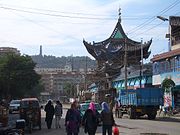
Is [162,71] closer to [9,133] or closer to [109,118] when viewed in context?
[109,118]

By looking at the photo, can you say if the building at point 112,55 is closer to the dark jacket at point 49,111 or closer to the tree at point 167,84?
the tree at point 167,84

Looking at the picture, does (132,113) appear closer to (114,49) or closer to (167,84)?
(167,84)

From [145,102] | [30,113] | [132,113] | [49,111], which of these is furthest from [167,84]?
[30,113]

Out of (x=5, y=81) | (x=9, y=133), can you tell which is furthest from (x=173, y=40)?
(x=9, y=133)

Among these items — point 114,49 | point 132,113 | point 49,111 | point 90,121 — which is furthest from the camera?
point 114,49

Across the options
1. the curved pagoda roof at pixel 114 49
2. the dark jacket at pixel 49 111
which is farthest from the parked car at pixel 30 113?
the curved pagoda roof at pixel 114 49

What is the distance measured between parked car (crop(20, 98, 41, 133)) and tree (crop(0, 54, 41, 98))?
4653cm

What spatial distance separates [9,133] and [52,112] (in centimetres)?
1678

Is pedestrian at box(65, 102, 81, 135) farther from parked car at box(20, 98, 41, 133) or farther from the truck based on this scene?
the truck

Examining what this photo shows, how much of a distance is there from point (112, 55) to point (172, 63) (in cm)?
3800

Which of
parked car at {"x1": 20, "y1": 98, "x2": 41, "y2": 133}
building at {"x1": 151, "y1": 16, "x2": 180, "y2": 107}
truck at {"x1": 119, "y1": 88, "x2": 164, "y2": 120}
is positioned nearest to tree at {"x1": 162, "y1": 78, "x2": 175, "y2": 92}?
building at {"x1": 151, "y1": 16, "x2": 180, "y2": 107}

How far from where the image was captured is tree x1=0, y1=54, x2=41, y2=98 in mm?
73750

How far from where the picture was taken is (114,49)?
292ft

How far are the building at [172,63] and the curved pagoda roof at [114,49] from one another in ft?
90.2
